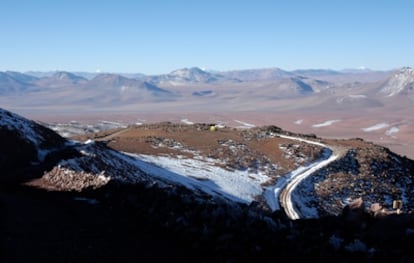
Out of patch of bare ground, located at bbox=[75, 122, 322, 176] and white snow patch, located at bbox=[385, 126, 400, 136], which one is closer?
patch of bare ground, located at bbox=[75, 122, 322, 176]

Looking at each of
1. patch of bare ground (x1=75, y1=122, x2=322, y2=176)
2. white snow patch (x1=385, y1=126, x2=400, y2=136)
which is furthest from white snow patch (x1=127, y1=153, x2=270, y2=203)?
white snow patch (x1=385, y1=126, x2=400, y2=136)

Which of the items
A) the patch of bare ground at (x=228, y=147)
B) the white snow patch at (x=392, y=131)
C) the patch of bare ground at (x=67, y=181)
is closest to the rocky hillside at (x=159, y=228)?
the patch of bare ground at (x=67, y=181)

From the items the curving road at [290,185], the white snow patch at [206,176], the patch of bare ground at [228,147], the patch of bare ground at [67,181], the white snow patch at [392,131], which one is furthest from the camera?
the white snow patch at [392,131]

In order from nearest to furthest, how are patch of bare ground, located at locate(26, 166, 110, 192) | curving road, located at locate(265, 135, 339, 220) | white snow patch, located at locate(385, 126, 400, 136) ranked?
patch of bare ground, located at locate(26, 166, 110, 192), curving road, located at locate(265, 135, 339, 220), white snow patch, located at locate(385, 126, 400, 136)

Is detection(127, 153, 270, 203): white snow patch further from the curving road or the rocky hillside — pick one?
the rocky hillside

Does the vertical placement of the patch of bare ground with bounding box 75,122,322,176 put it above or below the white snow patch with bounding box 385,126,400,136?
above

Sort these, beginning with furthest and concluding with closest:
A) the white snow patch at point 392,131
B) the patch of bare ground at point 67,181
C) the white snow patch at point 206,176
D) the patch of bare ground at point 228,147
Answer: the white snow patch at point 392,131
the patch of bare ground at point 228,147
the white snow patch at point 206,176
the patch of bare ground at point 67,181

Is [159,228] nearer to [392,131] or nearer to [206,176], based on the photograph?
[206,176]

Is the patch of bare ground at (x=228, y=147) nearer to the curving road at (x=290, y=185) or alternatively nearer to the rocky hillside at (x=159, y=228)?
the curving road at (x=290, y=185)

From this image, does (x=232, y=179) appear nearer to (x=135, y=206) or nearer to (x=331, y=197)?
(x=331, y=197)

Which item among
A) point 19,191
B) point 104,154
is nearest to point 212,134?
point 104,154
